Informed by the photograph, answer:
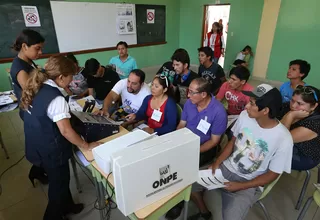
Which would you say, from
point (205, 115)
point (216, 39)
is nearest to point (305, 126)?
point (205, 115)

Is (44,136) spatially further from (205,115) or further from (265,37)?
(265,37)

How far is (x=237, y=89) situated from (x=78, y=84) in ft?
6.56

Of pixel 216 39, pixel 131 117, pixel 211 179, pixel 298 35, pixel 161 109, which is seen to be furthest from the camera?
pixel 216 39

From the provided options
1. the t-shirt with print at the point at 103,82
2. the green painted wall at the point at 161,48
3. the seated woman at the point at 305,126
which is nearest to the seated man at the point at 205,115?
the seated woman at the point at 305,126

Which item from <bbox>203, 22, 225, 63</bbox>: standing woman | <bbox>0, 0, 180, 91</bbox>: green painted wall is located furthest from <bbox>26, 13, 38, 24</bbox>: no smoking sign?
<bbox>203, 22, 225, 63</bbox>: standing woman

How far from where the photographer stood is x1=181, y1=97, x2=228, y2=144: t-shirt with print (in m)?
1.60

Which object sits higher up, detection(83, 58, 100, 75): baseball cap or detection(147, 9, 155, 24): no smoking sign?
detection(147, 9, 155, 24): no smoking sign

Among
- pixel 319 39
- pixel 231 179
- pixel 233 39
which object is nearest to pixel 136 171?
pixel 231 179

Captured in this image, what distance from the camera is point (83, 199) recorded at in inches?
75.2

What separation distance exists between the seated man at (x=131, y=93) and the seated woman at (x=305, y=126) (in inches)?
51.6

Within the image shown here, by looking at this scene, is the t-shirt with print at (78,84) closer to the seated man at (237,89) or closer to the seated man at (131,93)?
the seated man at (131,93)

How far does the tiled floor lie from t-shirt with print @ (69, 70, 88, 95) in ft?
3.41

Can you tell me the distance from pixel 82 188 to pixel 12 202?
0.60 meters

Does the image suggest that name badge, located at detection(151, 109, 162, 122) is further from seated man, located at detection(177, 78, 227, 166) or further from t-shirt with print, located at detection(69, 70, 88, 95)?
t-shirt with print, located at detection(69, 70, 88, 95)
